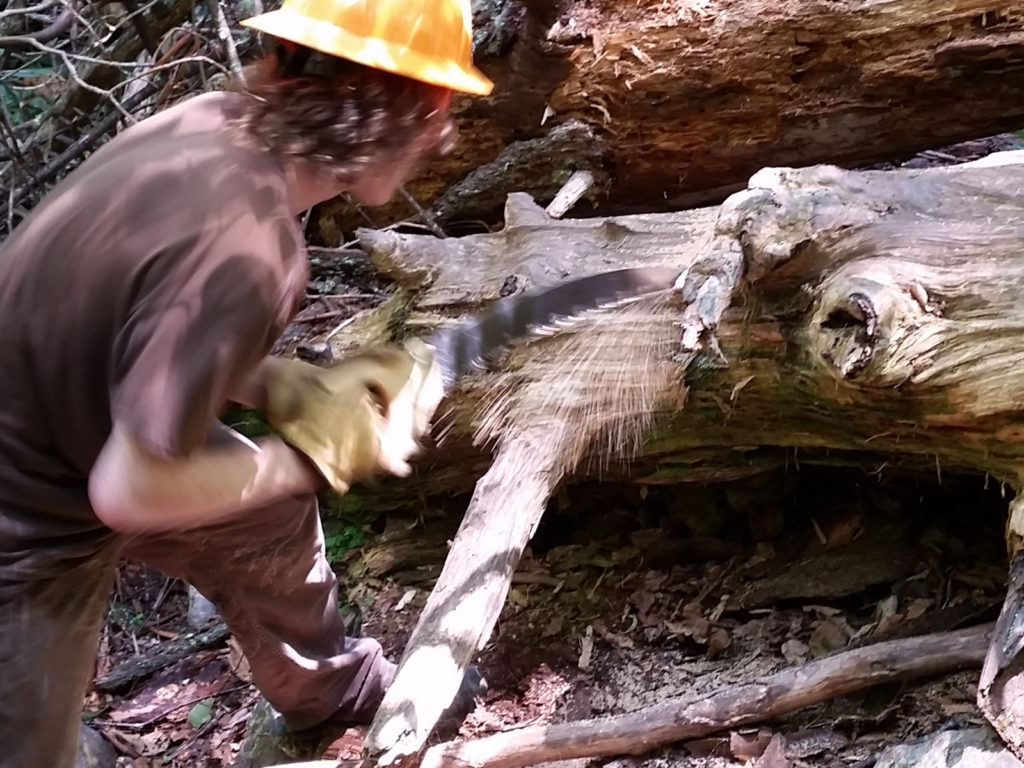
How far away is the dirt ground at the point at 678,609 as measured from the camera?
83.2 inches

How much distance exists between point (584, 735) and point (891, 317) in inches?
43.3

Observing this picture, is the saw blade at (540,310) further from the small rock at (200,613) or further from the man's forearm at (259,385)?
the small rock at (200,613)

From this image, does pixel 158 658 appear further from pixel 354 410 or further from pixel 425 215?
pixel 425 215

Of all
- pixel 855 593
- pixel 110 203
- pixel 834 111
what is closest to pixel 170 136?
pixel 110 203

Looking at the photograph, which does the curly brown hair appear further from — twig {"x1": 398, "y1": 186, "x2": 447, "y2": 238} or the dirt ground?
twig {"x1": 398, "y1": 186, "x2": 447, "y2": 238}

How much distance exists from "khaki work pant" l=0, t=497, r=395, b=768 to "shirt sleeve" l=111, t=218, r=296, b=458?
0.69m

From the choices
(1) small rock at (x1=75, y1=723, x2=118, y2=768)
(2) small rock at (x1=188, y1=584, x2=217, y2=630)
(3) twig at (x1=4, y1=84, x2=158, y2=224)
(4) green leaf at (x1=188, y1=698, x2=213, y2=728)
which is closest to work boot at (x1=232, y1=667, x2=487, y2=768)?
(4) green leaf at (x1=188, y1=698, x2=213, y2=728)

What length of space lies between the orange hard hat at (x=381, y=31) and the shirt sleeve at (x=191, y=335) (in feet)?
1.29

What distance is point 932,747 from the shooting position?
1.83 m

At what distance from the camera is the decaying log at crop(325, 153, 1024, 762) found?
1.82 meters

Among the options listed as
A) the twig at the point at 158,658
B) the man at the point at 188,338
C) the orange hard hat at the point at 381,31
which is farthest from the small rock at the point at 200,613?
the orange hard hat at the point at 381,31

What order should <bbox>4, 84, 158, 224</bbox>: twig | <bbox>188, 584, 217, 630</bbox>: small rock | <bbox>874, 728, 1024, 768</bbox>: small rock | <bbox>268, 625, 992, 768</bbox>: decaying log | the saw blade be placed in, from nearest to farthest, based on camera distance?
<bbox>874, 728, 1024, 768</bbox>: small rock
<bbox>268, 625, 992, 768</bbox>: decaying log
the saw blade
<bbox>188, 584, 217, 630</bbox>: small rock
<bbox>4, 84, 158, 224</bbox>: twig

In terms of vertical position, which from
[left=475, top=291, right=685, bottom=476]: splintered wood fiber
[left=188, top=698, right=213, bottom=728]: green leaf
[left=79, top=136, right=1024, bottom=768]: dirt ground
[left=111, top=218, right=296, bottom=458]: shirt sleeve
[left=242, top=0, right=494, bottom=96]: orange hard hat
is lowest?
[left=188, top=698, right=213, bottom=728]: green leaf

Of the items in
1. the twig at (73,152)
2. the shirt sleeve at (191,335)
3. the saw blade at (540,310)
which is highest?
the shirt sleeve at (191,335)
